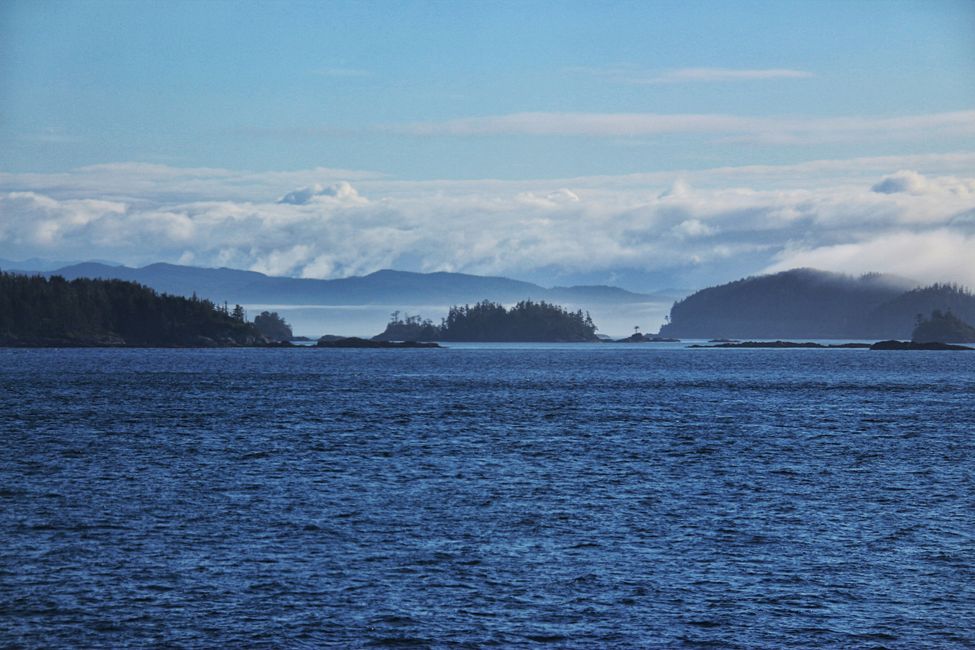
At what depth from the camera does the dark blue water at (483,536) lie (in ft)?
114

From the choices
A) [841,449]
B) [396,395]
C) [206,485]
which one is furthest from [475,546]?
[396,395]

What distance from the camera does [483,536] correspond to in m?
47.6

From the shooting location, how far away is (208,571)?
134 ft

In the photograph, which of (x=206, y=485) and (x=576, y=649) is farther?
(x=206, y=485)

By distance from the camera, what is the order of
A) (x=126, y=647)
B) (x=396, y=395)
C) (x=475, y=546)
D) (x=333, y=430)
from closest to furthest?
(x=126, y=647), (x=475, y=546), (x=333, y=430), (x=396, y=395)

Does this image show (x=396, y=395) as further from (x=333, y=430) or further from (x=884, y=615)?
(x=884, y=615)

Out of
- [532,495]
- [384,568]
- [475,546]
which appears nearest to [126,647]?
[384,568]

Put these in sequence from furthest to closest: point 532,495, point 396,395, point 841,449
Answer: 1. point 396,395
2. point 841,449
3. point 532,495

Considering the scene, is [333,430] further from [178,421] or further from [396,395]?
[396,395]

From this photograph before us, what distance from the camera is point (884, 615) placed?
3591cm

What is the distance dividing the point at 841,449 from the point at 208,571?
56.6 metres

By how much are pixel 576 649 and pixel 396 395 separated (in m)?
125

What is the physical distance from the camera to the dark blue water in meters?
34.7

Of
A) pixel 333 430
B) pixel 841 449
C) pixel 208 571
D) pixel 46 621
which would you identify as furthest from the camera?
pixel 333 430
